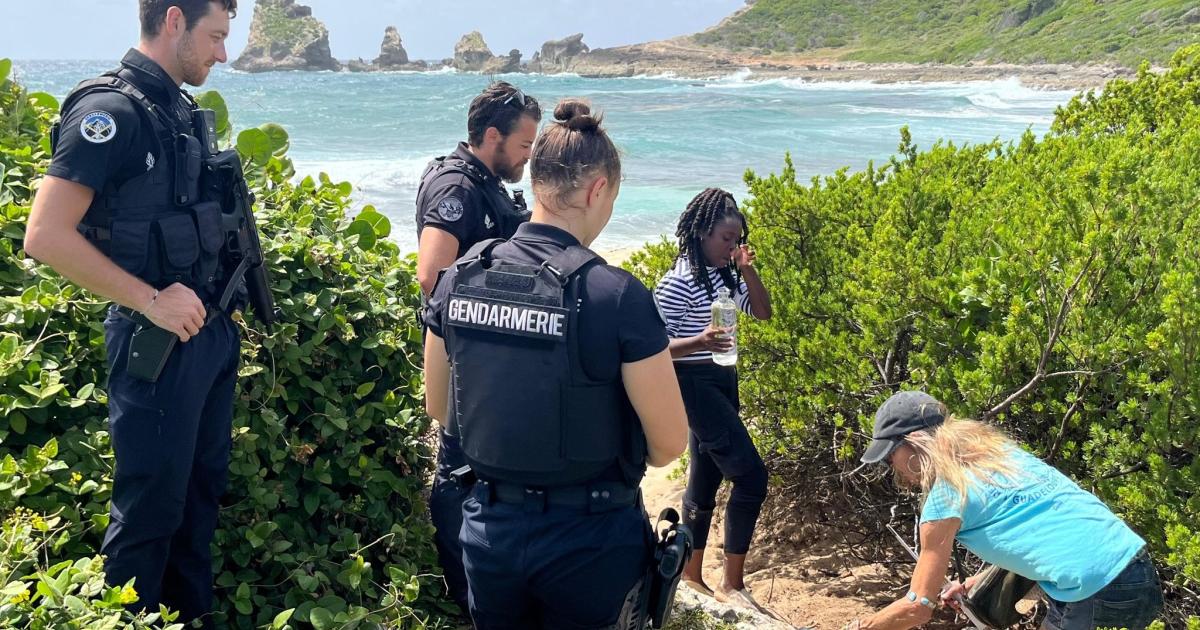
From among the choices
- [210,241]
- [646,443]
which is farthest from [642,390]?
[210,241]

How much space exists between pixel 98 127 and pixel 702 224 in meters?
2.44

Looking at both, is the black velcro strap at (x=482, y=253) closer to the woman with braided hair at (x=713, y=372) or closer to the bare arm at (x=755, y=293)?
the woman with braided hair at (x=713, y=372)

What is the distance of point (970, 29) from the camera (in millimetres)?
88500

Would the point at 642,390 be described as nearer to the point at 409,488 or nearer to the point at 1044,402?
the point at 409,488

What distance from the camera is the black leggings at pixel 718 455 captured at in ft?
13.1

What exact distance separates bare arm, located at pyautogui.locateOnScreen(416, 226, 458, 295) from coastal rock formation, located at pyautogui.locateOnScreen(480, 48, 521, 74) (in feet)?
355

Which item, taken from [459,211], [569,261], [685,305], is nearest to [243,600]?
[459,211]

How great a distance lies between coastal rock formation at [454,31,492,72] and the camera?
115500 mm

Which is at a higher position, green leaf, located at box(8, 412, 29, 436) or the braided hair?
the braided hair

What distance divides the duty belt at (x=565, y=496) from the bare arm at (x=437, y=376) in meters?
0.27

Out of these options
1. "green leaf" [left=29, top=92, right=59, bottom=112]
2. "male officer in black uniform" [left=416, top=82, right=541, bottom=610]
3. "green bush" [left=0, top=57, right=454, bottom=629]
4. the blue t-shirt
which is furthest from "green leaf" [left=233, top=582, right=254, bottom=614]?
"green leaf" [left=29, top=92, right=59, bottom=112]

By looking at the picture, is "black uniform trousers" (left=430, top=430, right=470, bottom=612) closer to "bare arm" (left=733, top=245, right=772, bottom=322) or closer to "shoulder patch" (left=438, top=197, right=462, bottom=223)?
"shoulder patch" (left=438, top=197, right=462, bottom=223)

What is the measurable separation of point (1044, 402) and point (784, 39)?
10569 cm

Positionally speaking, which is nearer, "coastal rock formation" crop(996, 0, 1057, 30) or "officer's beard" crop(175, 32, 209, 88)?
"officer's beard" crop(175, 32, 209, 88)
